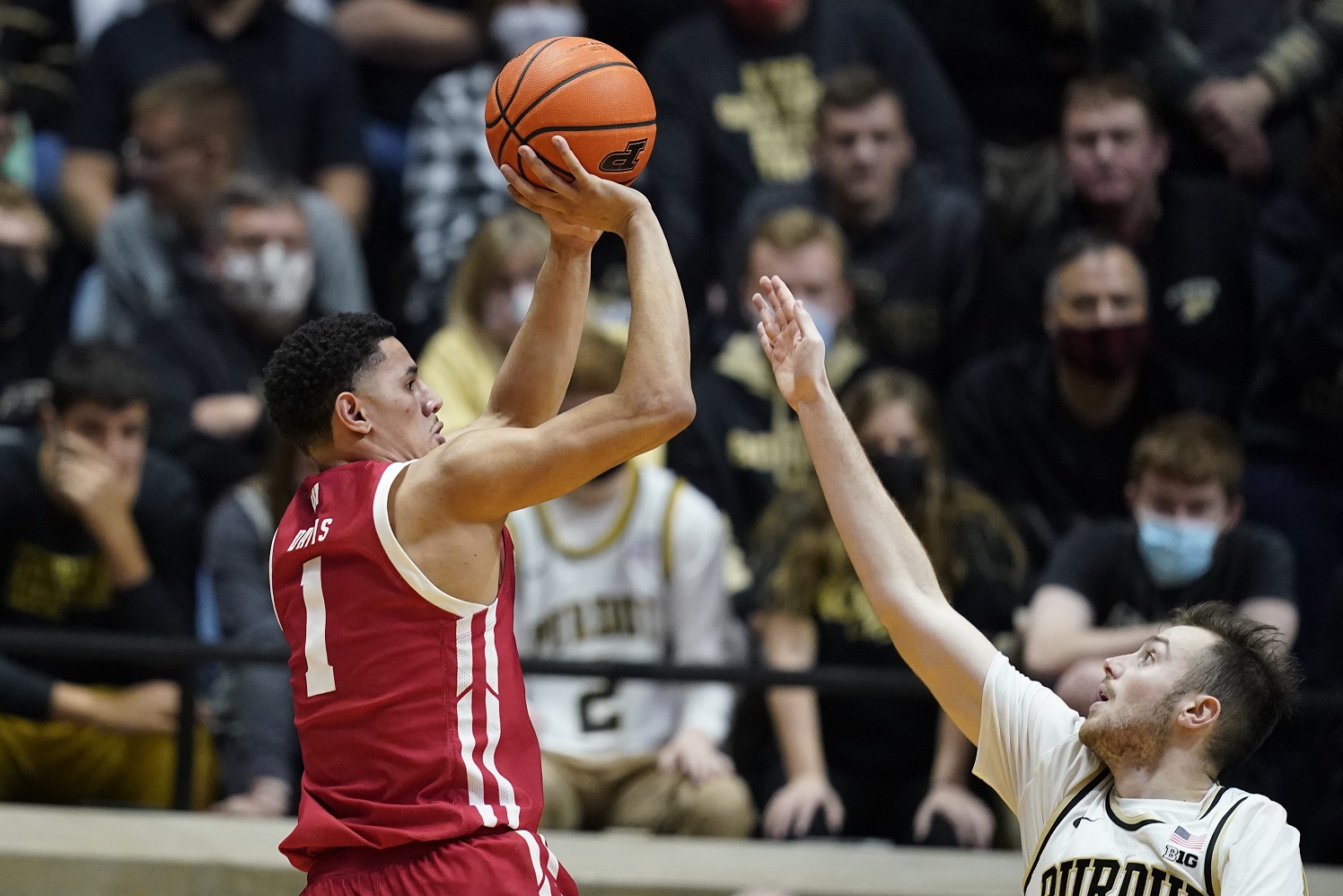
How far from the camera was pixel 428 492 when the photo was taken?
10.5 feet

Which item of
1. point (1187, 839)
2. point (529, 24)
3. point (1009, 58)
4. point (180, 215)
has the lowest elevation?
point (1187, 839)

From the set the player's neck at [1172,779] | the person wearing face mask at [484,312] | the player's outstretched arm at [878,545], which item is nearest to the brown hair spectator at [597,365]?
the person wearing face mask at [484,312]

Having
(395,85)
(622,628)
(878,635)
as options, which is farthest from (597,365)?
(395,85)

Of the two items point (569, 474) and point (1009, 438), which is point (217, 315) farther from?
point (569, 474)

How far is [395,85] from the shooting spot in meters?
8.04

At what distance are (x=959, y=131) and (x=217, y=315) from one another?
3099mm

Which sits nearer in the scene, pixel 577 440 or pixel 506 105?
pixel 577 440

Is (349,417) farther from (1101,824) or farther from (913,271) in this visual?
(913,271)

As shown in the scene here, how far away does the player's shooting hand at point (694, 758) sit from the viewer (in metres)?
5.36

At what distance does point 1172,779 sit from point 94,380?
3871mm

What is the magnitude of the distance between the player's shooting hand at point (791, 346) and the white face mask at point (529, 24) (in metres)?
4.17

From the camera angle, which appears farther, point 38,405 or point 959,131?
point 959,131

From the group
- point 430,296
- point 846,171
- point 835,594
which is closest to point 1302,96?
point 846,171

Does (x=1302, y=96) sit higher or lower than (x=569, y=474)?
higher
